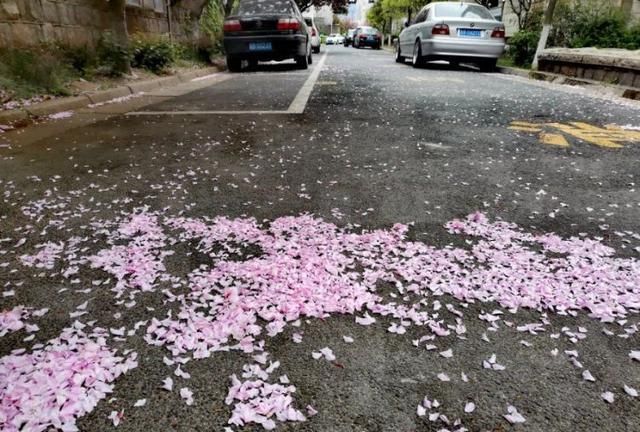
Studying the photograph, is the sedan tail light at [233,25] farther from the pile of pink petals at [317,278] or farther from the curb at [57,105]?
the pile of pink petals at [317,278]

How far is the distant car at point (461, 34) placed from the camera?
1116cm

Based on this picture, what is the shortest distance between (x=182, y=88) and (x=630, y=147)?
7288 mm

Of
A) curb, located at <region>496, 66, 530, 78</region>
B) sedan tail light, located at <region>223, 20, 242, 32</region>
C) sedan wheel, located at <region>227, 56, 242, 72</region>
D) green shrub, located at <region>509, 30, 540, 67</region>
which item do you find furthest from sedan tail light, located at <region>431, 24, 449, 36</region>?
sedan wheel, located at <region>227, 56, 242, 72</region>

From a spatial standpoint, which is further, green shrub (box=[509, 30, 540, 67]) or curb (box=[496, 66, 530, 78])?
green shrub (box=[509, 30, 540, 67])

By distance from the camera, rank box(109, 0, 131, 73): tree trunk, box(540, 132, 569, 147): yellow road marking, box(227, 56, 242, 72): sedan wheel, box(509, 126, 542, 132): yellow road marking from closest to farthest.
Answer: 1. box(540, 132, 569, 147): yellow road marking
2. box(509, 126, 542, 132): yellow road marking
3. box(109, 0, 131, 73): tree trunk
4. box(227, 56, 242, 72): sedan wheel

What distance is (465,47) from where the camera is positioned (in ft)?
37.3

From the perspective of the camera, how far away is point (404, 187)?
3.01 meters

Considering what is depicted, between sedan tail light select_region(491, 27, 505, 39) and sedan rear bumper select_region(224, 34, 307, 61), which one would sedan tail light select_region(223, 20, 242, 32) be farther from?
sedan tail light select_region(491, 27, 505, 39)

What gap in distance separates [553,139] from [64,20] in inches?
326

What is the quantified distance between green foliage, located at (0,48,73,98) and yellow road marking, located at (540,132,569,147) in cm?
612

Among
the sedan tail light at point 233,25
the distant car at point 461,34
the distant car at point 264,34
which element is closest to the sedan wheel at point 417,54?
the distant car at point 461,34

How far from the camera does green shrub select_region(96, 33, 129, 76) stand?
26.4ft

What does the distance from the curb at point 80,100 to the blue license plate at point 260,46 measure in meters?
2.60

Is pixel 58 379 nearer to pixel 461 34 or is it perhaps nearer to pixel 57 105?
pixel 57 105
